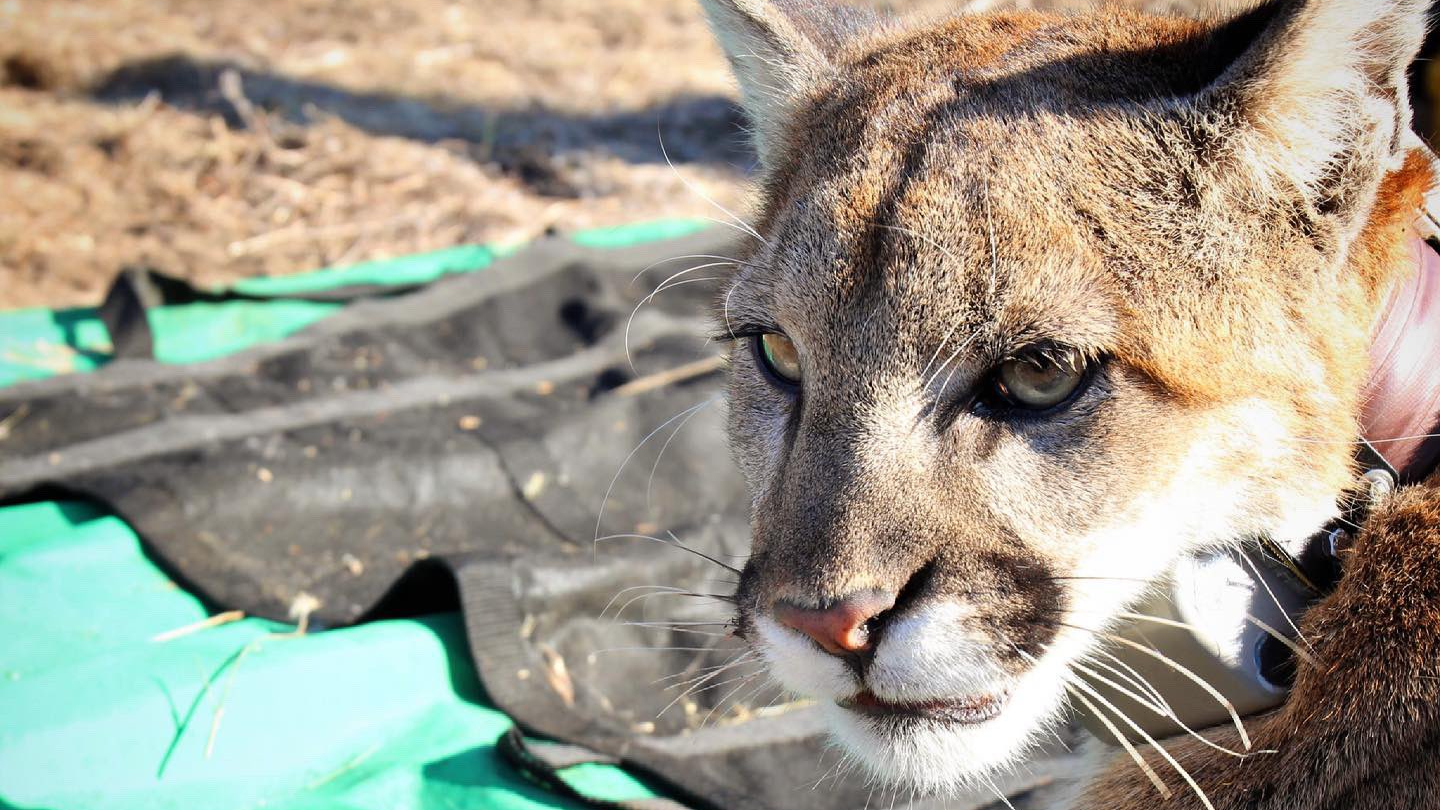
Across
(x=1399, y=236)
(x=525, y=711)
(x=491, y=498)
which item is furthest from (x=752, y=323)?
(x=491, y=498)

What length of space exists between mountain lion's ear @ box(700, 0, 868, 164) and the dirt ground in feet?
7.05

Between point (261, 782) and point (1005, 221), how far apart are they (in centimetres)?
248

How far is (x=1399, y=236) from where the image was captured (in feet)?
7.66

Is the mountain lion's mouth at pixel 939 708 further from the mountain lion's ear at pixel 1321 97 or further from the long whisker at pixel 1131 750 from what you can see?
the mountain lion's ear at pixel 1321 97

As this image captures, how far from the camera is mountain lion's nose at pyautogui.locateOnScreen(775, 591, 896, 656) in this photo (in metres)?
2.11

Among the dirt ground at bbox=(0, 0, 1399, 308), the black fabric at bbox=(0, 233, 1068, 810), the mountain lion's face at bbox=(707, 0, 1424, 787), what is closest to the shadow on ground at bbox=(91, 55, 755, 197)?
the dirt ground at bbox=(0, 0, 1399, 308)

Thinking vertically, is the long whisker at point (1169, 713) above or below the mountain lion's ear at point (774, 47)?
below

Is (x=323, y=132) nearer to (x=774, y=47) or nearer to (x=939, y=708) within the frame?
(x=774, y=47)

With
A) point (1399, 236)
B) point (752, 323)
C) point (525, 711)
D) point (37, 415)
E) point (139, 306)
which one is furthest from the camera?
point (139, 306)

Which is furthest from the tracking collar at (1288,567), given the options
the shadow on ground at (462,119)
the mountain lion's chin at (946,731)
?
the shadow on ground at (462,119)

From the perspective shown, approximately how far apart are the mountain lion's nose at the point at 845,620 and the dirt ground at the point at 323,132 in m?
3.68

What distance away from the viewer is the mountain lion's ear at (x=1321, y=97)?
7.04ft

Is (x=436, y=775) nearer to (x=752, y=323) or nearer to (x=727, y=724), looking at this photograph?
(x=727, y=724)

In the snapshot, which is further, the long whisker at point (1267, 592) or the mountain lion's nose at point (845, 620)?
the long whisker at point (1267, 592)
